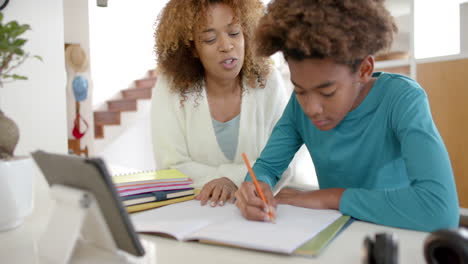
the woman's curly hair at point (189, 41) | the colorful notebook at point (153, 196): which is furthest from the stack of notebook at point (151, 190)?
the woman's curly hair at point (189, 41)

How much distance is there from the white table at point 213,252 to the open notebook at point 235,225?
0.05 ft

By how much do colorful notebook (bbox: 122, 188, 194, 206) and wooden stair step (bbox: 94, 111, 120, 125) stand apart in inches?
192

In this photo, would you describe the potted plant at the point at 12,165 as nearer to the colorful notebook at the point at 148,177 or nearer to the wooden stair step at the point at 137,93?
the colorful notebook at the point at 148,177

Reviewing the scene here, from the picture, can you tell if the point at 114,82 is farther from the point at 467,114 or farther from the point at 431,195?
the point at 431,195

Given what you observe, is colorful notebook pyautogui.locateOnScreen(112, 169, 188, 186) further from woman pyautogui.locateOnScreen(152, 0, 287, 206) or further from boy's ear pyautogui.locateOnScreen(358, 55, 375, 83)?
boy's ear pyautogui.locateOnScreen(358, 55, 375, 83)

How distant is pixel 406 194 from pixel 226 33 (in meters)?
0.82

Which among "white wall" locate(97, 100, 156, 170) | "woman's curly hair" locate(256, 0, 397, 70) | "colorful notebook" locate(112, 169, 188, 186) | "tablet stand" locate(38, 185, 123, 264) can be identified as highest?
"woman's curly hair" locate(256, 0, 397, 70)

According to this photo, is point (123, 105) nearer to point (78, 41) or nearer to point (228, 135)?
point (78, 41)

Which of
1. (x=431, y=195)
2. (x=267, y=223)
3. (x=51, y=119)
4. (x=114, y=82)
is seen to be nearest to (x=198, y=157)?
(x=267, y=223)

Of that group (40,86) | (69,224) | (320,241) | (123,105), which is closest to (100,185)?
(69,224)

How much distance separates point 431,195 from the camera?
0.76m

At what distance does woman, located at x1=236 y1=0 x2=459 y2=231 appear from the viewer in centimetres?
77

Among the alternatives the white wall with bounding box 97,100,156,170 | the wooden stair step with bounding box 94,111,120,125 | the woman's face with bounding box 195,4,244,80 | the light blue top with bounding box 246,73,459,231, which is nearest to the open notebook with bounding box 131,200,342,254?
the light blue top with bounding box 246,73,459,231

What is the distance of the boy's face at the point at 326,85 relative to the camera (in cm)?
85
